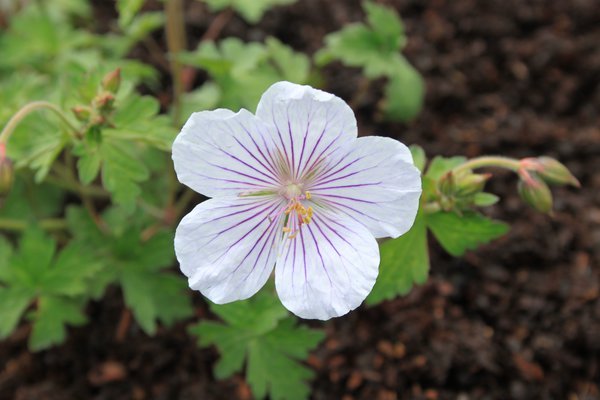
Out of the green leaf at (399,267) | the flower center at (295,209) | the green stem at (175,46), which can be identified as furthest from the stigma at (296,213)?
the green stem at (175,46)

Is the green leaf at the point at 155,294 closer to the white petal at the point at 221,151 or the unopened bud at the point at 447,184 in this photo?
the white petal at the point at 221,151

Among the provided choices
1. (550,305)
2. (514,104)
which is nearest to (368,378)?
(550,305)

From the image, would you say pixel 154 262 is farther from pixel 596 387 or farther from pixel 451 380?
pixel 596 387

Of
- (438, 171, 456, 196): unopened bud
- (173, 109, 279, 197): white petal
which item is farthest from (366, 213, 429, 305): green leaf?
(173, 109, 279, 197): white petal

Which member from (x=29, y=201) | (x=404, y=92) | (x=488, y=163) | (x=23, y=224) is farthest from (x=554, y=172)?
(x=29, y=201)

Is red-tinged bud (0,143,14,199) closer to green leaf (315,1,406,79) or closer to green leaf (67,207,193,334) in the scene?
green leaf (67,207,193,334)
